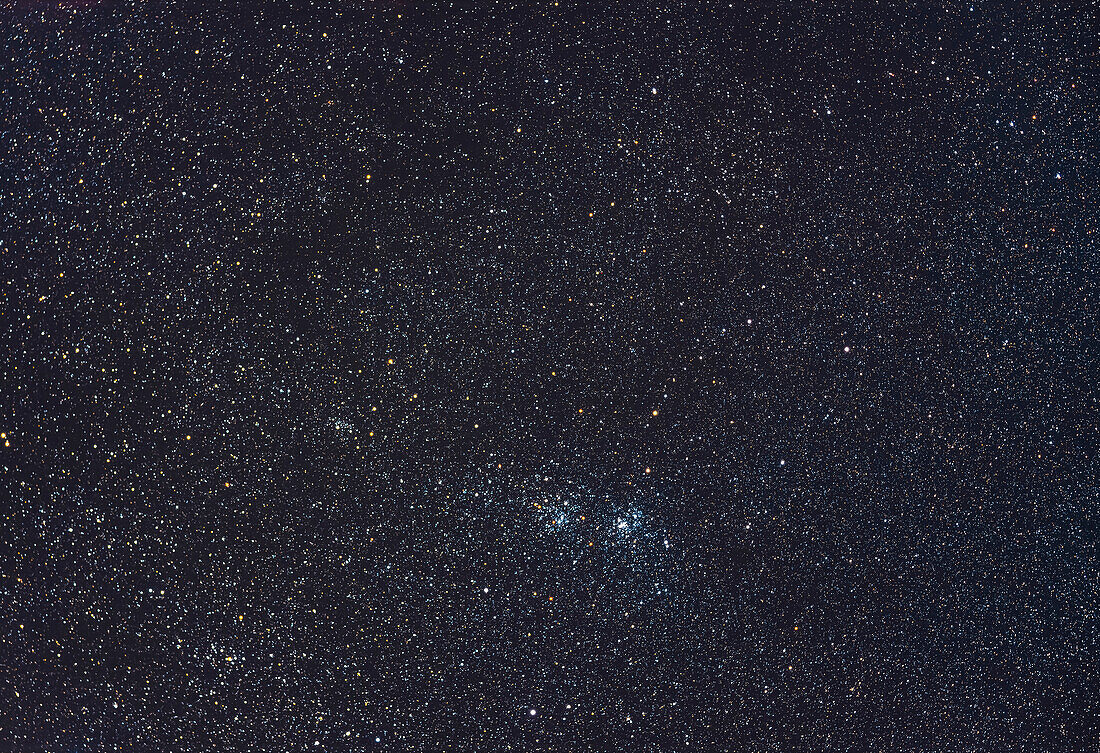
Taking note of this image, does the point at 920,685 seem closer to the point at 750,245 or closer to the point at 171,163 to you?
the point at 750,245

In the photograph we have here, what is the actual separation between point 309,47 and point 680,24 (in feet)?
0.61

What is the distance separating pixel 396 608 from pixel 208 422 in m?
0.13

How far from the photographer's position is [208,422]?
34 centimetres

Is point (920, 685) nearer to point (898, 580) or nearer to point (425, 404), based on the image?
point (898, 580)

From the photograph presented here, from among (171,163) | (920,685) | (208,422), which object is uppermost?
(171,163)

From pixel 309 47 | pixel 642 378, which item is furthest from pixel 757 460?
pixel 309 47

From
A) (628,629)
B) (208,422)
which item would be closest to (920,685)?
(628,629)

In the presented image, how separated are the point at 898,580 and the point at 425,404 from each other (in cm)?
26

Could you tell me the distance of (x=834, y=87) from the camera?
37 cm

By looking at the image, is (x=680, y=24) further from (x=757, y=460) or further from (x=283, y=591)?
(x=283, y=591)

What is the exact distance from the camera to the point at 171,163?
0.34 metres

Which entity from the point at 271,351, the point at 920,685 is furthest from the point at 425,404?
the point at 920,685

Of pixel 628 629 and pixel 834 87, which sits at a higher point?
pixel 834 87

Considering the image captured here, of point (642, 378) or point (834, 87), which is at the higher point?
point (834, 87)
